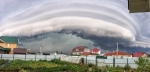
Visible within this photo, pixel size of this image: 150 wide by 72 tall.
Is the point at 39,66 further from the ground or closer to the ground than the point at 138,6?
closer to the ground

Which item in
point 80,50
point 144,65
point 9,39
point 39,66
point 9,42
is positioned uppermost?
point 9,39

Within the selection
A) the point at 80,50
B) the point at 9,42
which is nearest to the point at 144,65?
the point at 9,42

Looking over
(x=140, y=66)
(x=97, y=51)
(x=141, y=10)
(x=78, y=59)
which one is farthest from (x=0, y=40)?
(x=141, y=10)

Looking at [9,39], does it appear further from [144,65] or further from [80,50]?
[144,65]

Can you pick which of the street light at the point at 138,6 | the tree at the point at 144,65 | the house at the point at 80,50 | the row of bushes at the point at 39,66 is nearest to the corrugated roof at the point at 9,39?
the house at the point at 80,50

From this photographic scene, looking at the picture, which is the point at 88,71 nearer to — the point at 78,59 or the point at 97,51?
the point at 78,59

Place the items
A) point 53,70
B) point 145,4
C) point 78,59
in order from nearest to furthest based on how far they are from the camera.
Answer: point 145,4
point 53,70
point 78,59

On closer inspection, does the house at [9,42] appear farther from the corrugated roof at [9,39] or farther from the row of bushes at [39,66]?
the row of bushes at [39,66]

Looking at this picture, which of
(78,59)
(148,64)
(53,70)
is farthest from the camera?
(78,59)

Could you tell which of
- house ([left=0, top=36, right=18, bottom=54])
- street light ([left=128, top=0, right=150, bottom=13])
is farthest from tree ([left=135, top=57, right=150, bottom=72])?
house ([left=0, top=36, right=18, bottom=54])
